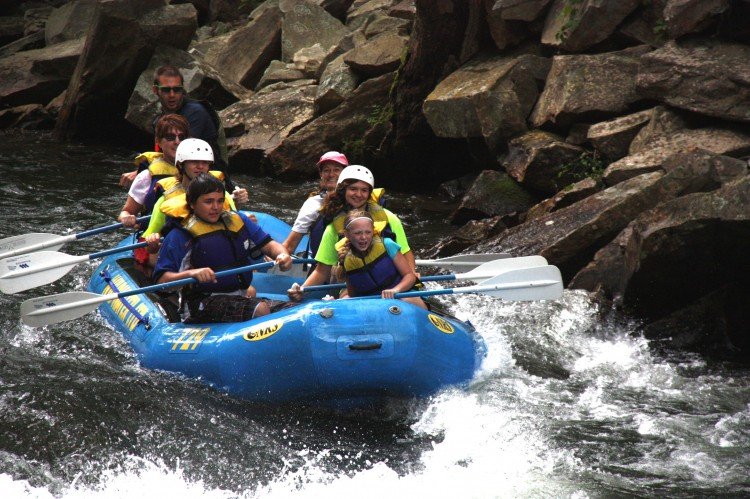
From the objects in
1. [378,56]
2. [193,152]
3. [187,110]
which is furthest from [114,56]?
[193,152]

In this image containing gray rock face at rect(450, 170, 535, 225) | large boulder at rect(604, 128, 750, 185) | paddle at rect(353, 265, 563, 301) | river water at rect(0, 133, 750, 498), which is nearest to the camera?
river water at rect(0, 133, 750, 498)

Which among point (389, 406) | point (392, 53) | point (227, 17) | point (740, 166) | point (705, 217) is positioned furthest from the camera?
point (227, 17)

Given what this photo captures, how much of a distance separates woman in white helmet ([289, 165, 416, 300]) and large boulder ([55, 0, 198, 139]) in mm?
8650

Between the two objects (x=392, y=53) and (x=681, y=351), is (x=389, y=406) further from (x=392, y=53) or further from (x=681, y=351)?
(x=392, y=53)

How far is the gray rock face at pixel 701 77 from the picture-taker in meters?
7.89

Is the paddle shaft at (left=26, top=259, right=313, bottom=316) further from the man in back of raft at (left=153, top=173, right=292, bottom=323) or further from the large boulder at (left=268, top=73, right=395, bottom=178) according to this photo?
the large boulder at (left=268, top=73, right=395, bottom=178)

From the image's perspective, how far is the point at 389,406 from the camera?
524 centimetres

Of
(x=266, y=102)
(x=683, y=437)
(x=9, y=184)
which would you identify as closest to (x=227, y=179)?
(x=683, y=437)

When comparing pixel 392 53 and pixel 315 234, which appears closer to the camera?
pixel 315 234

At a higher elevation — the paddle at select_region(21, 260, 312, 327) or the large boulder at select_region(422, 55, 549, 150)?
the large boulder at select_region(422, 55, 549, 150)

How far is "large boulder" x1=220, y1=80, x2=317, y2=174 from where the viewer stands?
12.2 meters

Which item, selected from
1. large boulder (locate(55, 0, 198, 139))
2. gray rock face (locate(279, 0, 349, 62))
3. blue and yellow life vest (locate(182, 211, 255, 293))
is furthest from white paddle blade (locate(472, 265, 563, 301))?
gray rock face (locate(279, 0, 349, 62))

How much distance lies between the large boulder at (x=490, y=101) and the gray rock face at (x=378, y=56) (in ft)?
6.25

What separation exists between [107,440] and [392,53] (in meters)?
8.13
